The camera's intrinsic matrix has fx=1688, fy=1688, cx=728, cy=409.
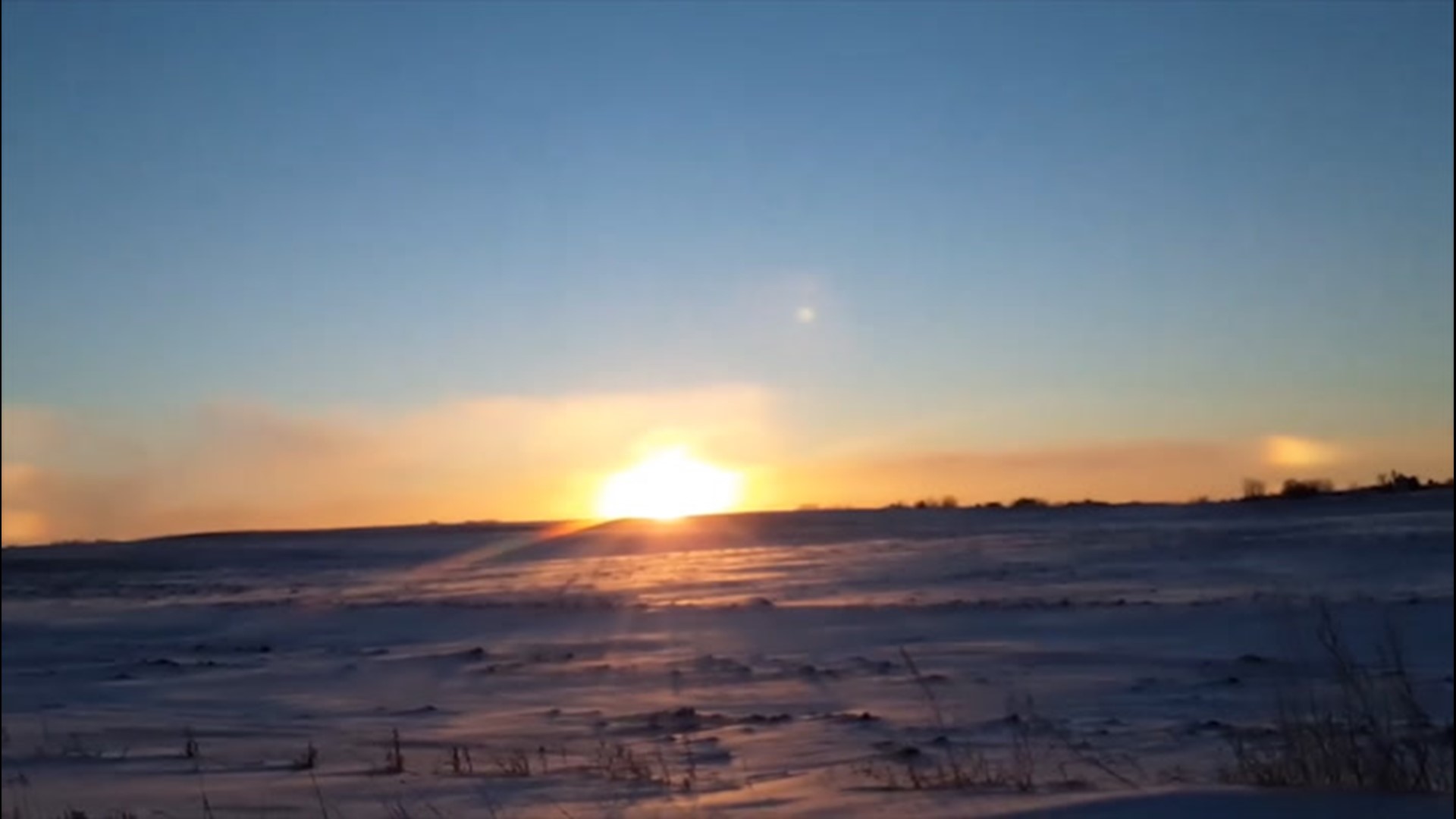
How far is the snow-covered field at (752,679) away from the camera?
882cm

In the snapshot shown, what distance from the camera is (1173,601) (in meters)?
18.6

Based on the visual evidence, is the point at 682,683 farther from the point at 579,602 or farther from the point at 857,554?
the point at 857,554

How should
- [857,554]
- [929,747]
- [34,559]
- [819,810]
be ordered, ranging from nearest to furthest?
[819,810] < [929,747] < [857,554] < [34,559]

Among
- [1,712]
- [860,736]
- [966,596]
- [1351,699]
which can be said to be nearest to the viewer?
[1351,699]

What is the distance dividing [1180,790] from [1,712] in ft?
37.7

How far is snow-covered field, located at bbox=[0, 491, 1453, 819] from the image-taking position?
882 cm

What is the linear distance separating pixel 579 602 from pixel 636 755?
1406cm

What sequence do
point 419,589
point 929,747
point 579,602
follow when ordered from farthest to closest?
point 419,589
point 579,602
point 929,747

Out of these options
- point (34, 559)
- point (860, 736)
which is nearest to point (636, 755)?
point (860, 736)

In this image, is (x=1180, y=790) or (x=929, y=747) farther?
(x=929, y=747)

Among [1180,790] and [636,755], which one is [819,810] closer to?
[1180,790]

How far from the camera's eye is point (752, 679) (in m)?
15.8

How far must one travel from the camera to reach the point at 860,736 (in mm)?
11898

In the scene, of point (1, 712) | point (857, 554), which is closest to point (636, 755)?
point (1, 712)
